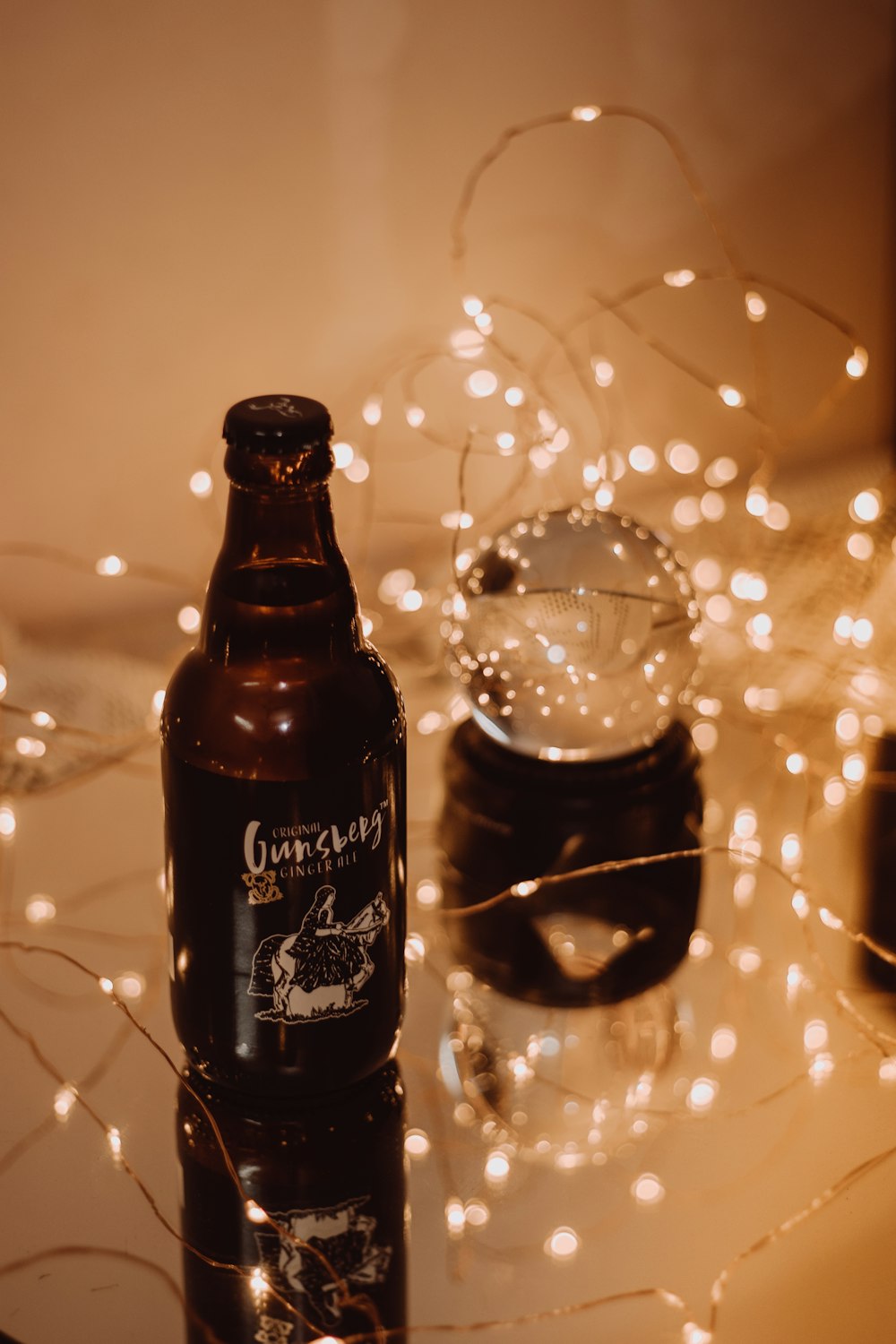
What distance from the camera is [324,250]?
971 mm

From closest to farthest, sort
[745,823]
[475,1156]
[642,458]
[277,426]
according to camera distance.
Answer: [277,426]
[475,1156]
[745,823]
[642,458]

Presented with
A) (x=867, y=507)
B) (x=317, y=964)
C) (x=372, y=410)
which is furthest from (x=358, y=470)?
(x=317, y=964)

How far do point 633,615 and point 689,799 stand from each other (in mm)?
117

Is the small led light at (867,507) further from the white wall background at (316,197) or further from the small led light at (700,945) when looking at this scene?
the small led light at (700,945)

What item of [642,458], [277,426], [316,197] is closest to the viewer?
[277,426]

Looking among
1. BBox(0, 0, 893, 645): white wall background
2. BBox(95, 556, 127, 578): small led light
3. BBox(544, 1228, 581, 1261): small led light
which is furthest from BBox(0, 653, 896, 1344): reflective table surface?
BBox(0, 0, 893, 645): white wall background

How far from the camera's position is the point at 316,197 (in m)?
0.95

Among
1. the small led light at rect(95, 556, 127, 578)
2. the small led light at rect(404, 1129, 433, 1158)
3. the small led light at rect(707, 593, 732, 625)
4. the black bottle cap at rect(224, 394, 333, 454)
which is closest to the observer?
the black bottle cap at rect(224, 394, 333, 454)

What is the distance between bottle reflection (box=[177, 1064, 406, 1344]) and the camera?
52cm

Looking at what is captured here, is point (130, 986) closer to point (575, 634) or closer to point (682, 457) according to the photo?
point (575, 634)

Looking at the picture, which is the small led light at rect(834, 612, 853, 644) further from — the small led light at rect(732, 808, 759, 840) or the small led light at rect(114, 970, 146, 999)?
the small led light at rect(114, 970, 146, 999)

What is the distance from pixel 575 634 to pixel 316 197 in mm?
387

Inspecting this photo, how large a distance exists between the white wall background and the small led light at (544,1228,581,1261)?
1.92 feet

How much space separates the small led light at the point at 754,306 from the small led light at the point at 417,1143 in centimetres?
75
